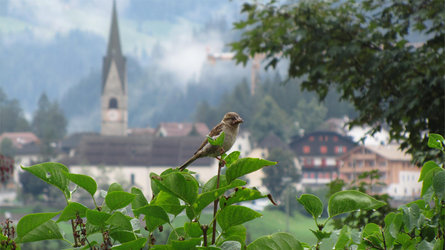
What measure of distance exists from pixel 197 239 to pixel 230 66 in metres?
102

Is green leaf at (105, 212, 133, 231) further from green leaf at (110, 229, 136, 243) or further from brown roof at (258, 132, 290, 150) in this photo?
brown roof at (258, 132, 290, 150)

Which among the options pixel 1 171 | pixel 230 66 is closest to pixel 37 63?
pixel 230 66

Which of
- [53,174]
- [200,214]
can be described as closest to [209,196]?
[200,214]

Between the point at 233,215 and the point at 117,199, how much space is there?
0.17 meters

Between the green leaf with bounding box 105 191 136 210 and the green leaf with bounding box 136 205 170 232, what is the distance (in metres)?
0.03

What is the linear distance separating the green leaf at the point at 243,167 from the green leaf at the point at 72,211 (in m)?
0.22

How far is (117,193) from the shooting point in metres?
0.75

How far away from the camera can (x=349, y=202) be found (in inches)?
31.8

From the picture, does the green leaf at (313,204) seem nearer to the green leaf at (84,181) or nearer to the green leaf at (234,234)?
the green leaf at (234,234)

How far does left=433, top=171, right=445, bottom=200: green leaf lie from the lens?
81 centimetres

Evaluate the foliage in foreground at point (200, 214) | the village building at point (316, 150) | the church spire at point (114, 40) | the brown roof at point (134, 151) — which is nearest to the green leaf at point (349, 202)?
the foliage in foreground at point (200, 214)

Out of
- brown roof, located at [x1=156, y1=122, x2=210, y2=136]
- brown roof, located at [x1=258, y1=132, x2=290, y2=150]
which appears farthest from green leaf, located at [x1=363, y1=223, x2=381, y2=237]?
brown roof, located at [x1=156, y1=122, x2=210, y2=136]

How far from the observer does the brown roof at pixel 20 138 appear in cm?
6456

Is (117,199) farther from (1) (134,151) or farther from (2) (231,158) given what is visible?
(1) (134,151)
